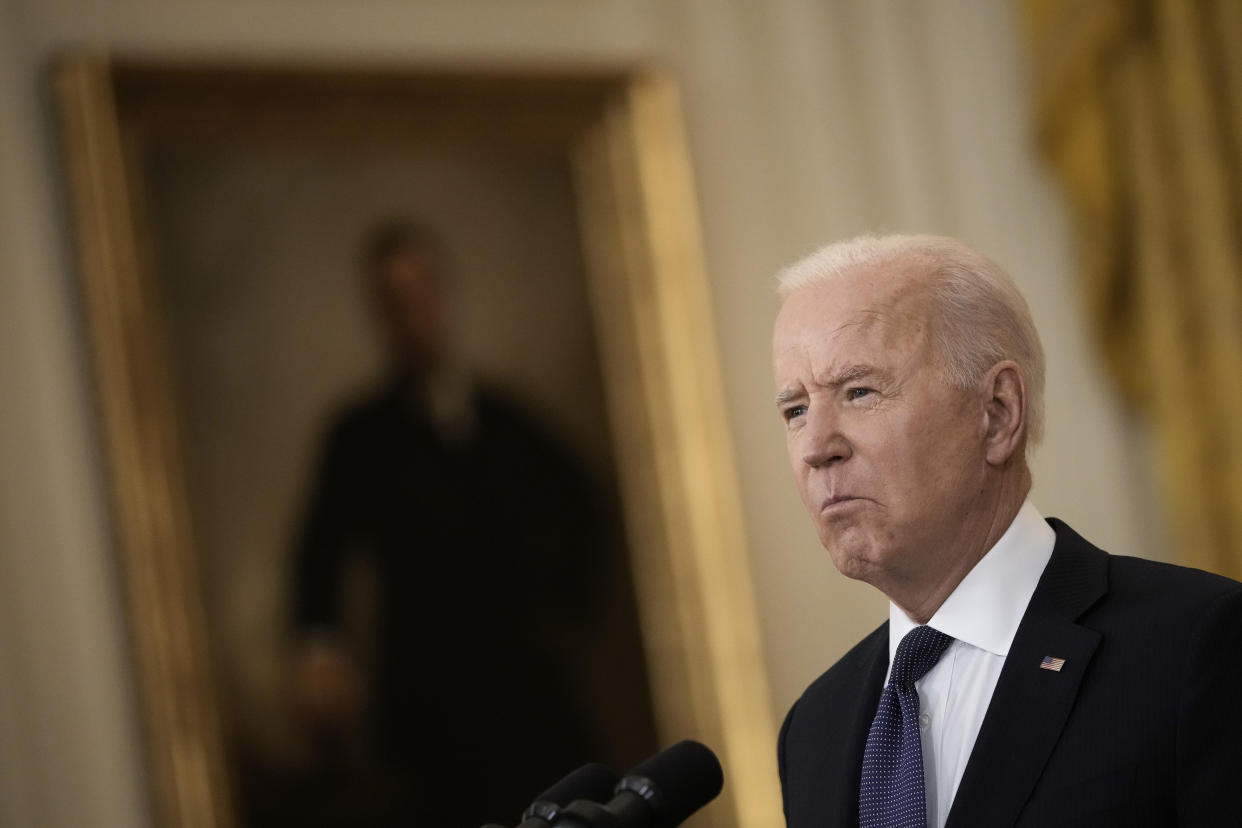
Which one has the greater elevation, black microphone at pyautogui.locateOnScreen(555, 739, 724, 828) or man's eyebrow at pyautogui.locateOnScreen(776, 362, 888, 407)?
man's eyebrow at pyautogui.locateOnScreen(776, 362, 888, 407)

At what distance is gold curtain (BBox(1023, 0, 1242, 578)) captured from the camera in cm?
571

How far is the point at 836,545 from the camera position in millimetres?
2332

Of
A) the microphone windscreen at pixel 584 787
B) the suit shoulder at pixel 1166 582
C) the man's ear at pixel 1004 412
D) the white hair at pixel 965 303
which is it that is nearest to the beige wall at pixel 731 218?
the microphone windscreen at pixel 584 787

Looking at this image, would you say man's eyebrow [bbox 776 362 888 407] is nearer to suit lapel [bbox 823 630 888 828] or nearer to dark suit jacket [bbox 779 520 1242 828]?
dark suit jacket [bbox 779 520 1242 828]

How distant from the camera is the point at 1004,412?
237 centimetres

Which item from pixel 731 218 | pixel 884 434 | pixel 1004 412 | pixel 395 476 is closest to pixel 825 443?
pixel 884 434

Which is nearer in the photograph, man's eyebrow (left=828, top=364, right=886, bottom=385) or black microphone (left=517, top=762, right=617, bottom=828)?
black microphone (left=517, top=762, right=617, bottom=828)

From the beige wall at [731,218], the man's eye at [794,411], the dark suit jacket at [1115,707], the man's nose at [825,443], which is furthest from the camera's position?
the beige wall at [731,218]

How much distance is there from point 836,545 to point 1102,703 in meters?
0.48

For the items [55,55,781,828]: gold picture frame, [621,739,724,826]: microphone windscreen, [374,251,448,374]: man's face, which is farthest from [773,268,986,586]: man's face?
[374,251,448,374]: man's face

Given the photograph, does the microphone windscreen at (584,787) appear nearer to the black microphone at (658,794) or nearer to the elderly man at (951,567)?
the black microphone at (658,794)

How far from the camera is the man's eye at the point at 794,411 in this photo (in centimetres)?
244

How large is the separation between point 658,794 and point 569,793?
130 millimetres

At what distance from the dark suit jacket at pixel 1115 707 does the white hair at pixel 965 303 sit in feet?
1.01
